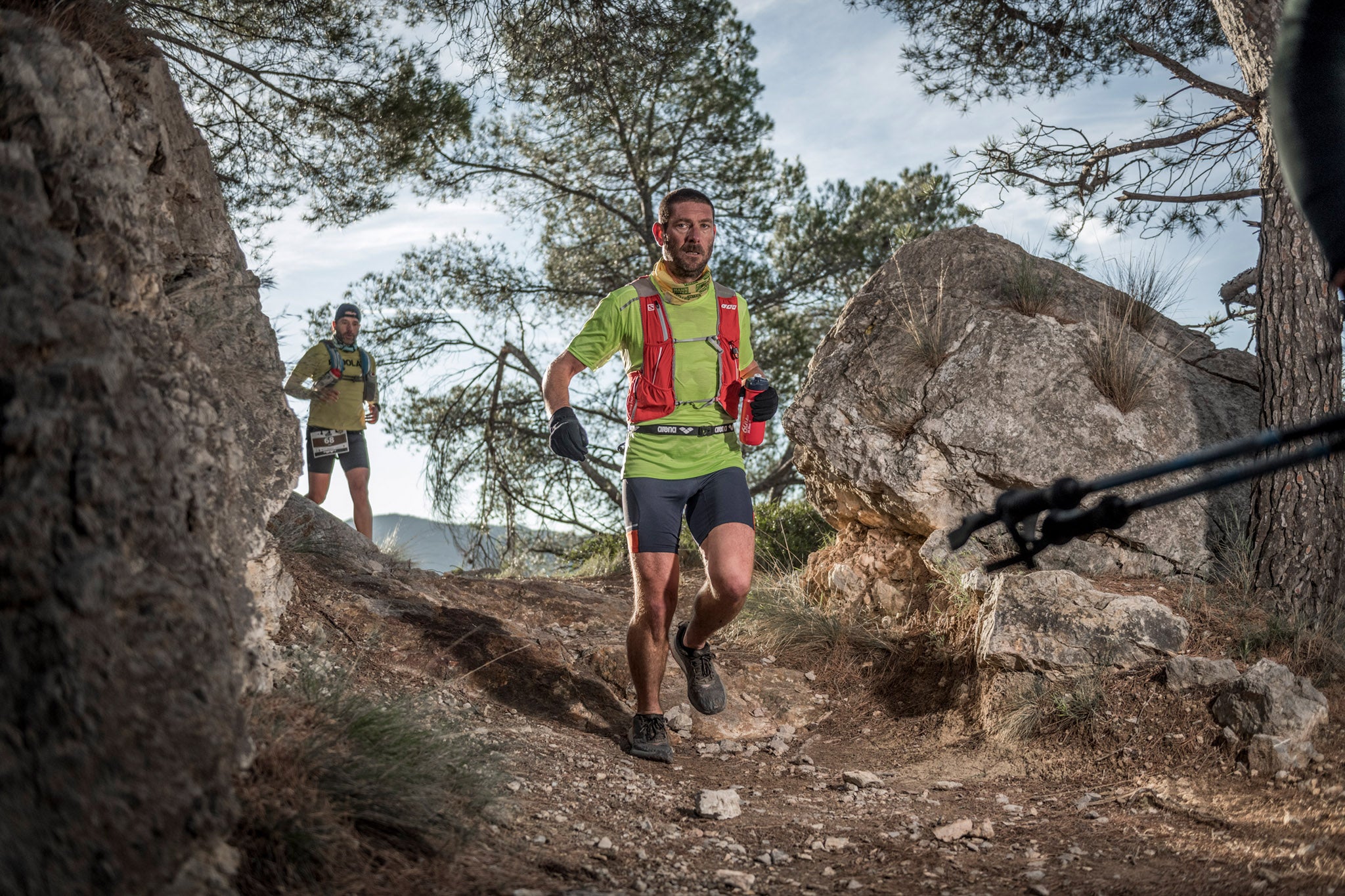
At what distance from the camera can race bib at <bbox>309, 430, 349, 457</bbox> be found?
26.6ft

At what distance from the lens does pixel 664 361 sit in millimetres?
4316

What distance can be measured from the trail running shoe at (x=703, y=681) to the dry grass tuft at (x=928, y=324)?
106 inches

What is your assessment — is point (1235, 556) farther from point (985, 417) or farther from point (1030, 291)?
point (1030, 291)

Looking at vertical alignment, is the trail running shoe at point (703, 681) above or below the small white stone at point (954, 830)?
above

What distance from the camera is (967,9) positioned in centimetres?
800

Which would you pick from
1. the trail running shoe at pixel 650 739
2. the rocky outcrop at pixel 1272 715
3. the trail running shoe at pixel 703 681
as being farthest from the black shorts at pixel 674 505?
the rocky outcrop at pixel 1272 715

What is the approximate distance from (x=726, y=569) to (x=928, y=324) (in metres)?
2.88

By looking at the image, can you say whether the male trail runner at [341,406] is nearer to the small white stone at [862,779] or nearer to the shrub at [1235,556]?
the small white stone at [862,779]

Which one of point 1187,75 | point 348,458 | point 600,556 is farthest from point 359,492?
point 1187,75

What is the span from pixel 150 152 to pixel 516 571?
624 cm

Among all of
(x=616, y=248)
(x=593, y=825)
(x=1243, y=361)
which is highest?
(x=616, y=248)

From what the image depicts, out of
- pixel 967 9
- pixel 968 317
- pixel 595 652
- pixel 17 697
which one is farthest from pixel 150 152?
pixel 967 9

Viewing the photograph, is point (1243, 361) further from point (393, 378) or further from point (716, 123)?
point (393, 378)

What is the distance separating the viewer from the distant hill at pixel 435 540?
794 cm
